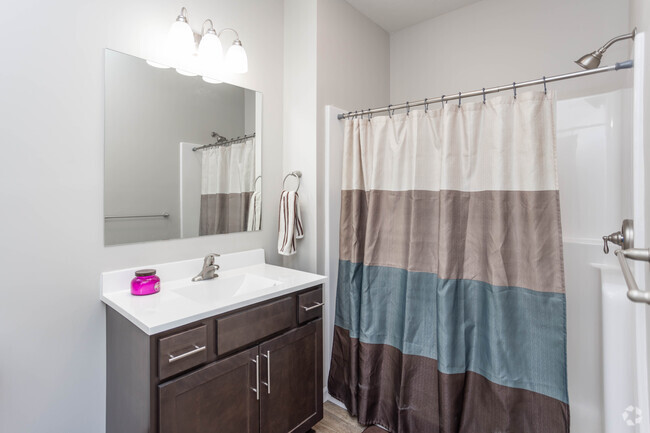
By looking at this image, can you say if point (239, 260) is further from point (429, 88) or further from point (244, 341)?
point (429, 88)

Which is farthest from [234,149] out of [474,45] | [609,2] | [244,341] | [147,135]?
[609,2]

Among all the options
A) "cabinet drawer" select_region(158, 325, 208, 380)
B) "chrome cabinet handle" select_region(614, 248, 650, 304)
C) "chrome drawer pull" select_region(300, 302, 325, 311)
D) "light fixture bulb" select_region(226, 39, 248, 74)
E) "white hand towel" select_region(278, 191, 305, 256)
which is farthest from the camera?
"white hand towel" select_region(278, 191, 305, 256)

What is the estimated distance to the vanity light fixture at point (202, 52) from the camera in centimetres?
154

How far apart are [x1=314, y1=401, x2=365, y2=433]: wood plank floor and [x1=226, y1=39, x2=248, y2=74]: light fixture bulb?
215cm

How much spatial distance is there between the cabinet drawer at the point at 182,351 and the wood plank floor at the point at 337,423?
1026 millimetres

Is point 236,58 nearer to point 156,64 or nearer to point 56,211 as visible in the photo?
point 156,64

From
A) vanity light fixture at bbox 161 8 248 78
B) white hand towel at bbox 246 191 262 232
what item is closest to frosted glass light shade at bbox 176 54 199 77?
vanity light fixture at bbox 161 8 248 78

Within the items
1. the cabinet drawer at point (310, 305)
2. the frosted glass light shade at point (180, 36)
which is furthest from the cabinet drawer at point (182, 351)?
the frosted glass light shade at point (180, 36)

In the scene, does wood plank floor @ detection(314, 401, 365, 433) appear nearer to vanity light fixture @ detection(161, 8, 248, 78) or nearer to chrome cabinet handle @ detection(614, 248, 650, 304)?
chrome cabinet handle @ detection(614, 248, 650, 304)

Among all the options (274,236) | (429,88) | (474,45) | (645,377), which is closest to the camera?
(645,377)

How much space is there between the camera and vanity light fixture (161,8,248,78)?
5.06 ft

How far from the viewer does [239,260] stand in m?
1.94

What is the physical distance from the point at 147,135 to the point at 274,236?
99 cm

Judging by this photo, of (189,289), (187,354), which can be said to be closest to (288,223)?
(189,289)
